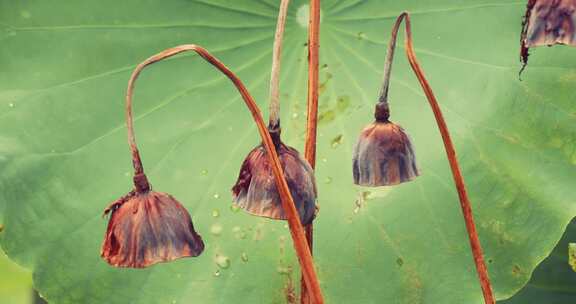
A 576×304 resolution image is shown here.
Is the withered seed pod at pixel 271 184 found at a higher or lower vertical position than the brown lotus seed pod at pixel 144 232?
higher

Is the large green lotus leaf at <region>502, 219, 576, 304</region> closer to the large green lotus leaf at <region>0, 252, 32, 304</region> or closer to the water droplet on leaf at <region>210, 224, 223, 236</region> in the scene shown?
the water droplet on leaf at <region>210, 224, 223, 236</region>

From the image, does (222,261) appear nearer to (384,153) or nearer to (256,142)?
(256,142)

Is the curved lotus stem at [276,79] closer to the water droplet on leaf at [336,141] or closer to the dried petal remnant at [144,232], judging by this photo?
the dried petal remnant at [144,232]

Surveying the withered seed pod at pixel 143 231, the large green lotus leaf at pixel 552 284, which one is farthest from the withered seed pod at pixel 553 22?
the large green lotus leaf at pixel 552 284

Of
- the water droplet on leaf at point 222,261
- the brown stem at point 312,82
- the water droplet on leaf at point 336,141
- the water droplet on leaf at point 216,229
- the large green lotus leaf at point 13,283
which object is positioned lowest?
the large green lotus leaf at point 13,283

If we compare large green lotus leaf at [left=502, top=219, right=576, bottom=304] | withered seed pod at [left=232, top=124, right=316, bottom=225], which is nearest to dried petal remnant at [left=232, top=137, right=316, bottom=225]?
withered seed pod at [left=232, top=124, right=316, bottom=225]

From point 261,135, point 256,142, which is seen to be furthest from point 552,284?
point 261,135

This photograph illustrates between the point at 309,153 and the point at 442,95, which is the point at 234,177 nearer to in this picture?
the point at 442,95
